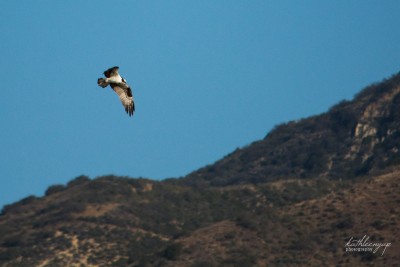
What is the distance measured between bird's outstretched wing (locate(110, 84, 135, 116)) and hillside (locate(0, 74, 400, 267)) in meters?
26.6

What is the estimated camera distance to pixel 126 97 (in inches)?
1474

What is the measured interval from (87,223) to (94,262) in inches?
494

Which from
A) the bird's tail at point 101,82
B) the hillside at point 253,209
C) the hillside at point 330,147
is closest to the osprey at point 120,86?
the bird's tail at point 101,82

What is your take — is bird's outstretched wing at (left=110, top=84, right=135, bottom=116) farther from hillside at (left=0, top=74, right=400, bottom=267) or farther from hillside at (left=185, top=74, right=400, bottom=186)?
hillside at (left=185, top=74, right=400, bottom=186)

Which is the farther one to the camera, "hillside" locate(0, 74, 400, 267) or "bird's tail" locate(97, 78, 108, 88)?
"hillside" locate(0, 74, 400, 267)

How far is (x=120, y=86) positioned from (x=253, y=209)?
56963 mm

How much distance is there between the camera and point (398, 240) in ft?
206

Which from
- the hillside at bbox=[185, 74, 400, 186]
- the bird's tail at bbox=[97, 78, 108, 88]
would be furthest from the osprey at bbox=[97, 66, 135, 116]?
the hillside at bbox=[185, 74, 400, 186]

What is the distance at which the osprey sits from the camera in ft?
118

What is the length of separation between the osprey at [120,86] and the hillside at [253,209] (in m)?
26.6

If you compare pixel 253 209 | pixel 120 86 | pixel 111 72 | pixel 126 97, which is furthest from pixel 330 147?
pixel 111 72

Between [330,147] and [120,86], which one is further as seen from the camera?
[330,147]

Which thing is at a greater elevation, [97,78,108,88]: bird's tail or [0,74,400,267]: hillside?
[0,74,400,267]: hillside

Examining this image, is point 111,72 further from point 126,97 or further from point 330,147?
point 330,147
